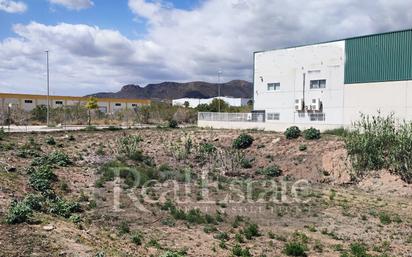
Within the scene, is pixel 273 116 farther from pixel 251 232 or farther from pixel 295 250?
pixel 295 250

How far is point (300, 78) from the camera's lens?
3766cm

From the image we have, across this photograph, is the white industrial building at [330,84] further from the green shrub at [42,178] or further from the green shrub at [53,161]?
the green shrub at [42,178]

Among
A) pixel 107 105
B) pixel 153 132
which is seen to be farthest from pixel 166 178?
pixel 107 105

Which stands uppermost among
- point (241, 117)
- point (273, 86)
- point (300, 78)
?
point (300, 78)

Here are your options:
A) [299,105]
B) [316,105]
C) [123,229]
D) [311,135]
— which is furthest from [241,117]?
[123,229]

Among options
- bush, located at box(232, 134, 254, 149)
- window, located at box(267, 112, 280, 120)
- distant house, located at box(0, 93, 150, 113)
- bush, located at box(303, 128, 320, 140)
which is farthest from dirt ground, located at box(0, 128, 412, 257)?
distant house, located at box(0, 93, 150, 113)

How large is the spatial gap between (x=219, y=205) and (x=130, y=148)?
1231 cm

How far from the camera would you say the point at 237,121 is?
39.9 meters

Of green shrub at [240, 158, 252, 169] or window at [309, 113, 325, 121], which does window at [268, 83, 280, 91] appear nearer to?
window at [309, 113, 325, 121]

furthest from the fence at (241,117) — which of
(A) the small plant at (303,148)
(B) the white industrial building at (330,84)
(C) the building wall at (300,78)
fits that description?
(A) the small plant at (303,148)

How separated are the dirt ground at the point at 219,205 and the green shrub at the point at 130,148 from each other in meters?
0.49

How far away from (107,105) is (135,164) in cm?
7133

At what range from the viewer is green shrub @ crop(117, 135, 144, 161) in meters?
24.3

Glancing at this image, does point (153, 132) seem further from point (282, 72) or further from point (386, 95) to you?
point (386, 95)
